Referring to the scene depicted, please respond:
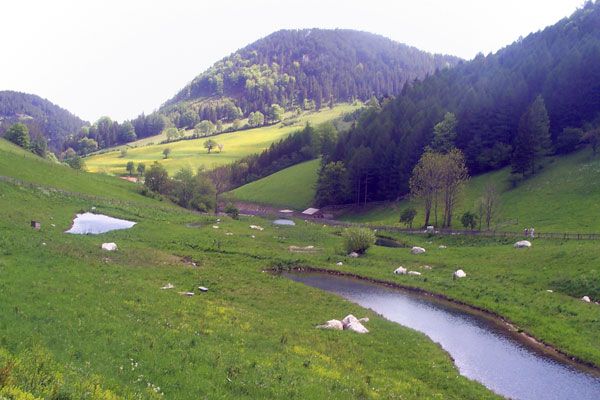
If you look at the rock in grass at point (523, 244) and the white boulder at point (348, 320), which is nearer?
the white boulder at point (348, 320)

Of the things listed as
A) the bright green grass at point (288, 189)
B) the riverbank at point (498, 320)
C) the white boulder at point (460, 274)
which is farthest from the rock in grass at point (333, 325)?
the bright green grass at point (288, 189)

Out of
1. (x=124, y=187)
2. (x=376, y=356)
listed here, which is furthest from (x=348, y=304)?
(x=124, y=187)

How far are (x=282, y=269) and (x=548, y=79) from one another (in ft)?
317

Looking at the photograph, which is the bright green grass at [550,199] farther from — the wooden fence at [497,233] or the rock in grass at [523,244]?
the rock in grass at [523,244]

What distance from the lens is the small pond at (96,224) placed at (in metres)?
59.2

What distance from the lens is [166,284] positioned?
3747 centimetres

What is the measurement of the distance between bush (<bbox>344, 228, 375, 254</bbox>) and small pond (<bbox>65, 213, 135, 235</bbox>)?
3229 cm

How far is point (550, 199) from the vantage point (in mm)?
82688

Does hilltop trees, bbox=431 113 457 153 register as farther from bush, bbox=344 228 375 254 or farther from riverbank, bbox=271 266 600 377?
riverbank, bbox=271 266 600 377

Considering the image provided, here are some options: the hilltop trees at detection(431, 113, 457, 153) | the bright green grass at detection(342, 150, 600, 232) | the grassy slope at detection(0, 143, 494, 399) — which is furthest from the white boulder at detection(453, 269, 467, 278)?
the hilltop trees at detection(431, 113, 457, 153)

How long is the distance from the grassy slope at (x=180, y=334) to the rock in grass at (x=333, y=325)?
1203 millimetres

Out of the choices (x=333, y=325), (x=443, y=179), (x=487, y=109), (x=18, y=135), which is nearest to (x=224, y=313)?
(x=333, y=325)

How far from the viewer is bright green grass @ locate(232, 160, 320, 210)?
141m

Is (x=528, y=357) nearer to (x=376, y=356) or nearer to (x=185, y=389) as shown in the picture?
(x=376, y=356)
